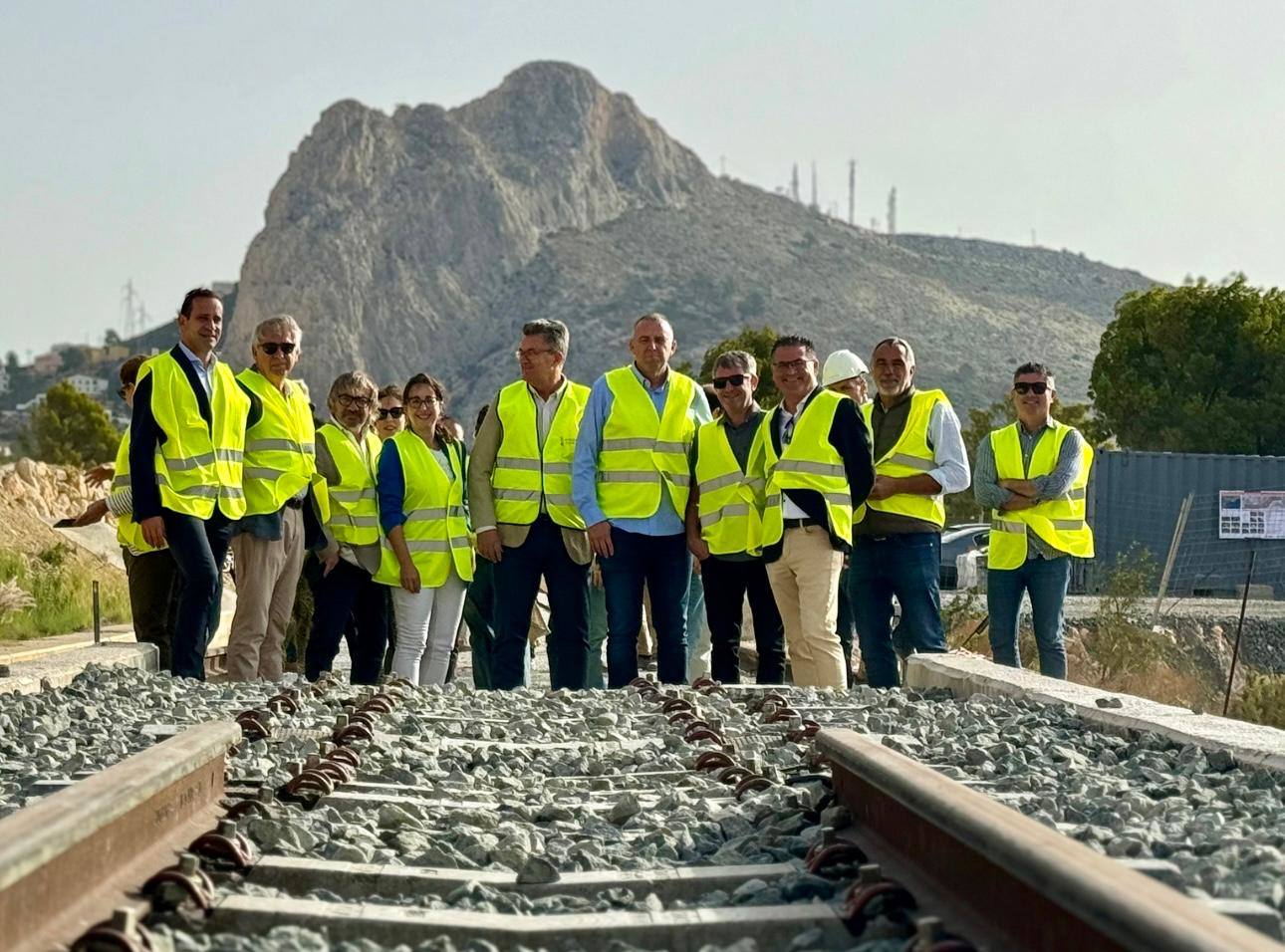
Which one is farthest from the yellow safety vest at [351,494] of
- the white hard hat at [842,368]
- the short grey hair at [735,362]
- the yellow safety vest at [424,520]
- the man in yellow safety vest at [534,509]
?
the white hard hat at [842,368]

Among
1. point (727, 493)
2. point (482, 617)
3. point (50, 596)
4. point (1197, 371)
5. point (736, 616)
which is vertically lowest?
point (50, 596)

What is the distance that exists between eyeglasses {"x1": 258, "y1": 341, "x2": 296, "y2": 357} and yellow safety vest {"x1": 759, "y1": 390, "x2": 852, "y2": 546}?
269cm

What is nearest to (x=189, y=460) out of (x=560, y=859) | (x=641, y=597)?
(x=641, y=597)

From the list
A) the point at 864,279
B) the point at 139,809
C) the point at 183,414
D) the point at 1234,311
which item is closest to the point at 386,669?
the point at 183,414

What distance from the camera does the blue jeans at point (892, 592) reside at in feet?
32.0

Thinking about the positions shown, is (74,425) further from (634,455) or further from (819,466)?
(819,466)

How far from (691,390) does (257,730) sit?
413cm

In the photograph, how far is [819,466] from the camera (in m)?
9.20

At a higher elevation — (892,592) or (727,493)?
(727,493)

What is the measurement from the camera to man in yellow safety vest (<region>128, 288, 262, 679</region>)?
29.3 feet

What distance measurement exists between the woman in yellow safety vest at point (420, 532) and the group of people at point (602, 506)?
0.02m

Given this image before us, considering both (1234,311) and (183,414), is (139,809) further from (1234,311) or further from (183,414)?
(1234,311)

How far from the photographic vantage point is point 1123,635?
1628cm

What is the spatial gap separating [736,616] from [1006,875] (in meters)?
7.11
